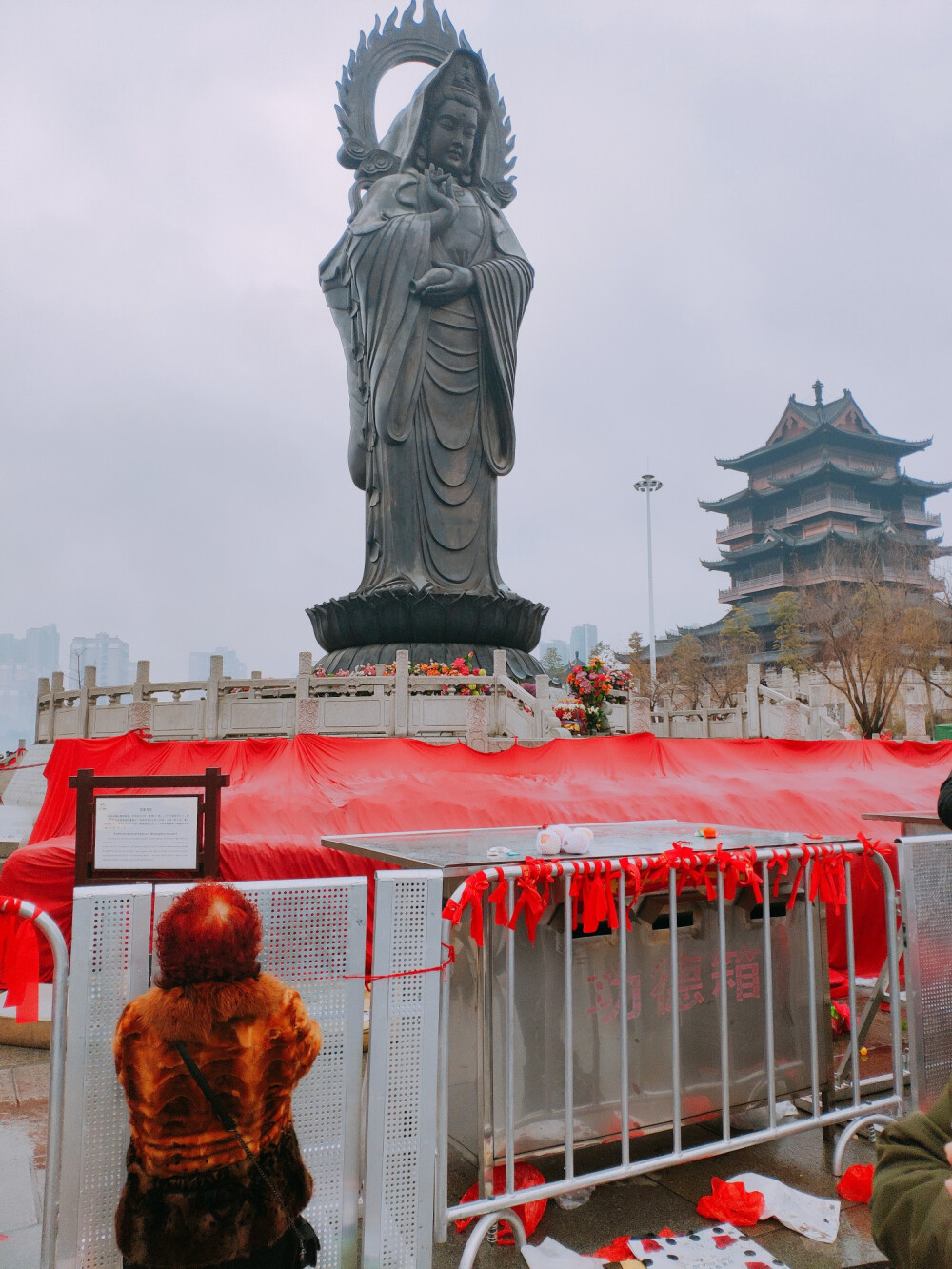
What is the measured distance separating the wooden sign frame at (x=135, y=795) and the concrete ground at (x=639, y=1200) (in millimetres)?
1003

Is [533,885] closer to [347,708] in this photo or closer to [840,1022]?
[840,1022]

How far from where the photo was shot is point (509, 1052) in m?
2.89

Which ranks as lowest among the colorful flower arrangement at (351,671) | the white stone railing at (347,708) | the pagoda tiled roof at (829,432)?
the white stone railing at (347,708)

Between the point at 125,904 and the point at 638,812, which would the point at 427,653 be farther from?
the point at 125,904

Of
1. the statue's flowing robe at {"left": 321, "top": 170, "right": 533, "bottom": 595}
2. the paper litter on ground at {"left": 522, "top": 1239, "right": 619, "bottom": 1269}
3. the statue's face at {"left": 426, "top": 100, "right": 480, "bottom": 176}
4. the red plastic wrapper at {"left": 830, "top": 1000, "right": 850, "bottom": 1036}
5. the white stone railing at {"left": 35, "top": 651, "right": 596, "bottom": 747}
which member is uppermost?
the statue's face at {"left": 426, "top": 100, "right": 480, "bottom": 176}

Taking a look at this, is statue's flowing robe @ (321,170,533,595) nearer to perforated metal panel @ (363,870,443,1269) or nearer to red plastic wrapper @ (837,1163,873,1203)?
red plastic wrapper @ (837,1163,873,1203)

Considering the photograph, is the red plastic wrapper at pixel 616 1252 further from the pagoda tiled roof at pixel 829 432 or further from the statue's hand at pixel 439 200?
the pagoda tiled roof at pixel 829 432

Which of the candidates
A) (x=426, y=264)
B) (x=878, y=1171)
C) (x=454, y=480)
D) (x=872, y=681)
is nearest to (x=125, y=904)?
(x=878, y=1171)

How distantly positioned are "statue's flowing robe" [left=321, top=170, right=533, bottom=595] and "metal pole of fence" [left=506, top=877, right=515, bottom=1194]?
1252cm

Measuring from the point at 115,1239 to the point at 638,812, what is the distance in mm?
5532

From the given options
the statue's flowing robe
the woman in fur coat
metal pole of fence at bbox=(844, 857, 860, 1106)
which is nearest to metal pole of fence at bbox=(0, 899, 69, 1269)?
the woman in fur coat

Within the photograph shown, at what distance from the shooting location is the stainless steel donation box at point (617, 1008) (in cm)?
306

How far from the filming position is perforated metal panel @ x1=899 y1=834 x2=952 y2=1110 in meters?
3.12

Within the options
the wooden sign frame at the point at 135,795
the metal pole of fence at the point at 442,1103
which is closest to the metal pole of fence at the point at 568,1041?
the metal pole of fence at the point at 442,1103
